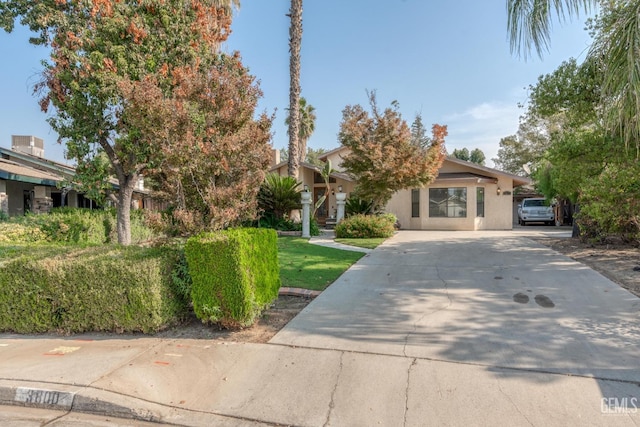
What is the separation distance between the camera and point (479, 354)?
12.8 feet

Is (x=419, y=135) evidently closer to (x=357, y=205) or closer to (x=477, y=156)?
(x=357, y=205)

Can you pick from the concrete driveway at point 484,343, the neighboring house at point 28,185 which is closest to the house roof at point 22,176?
the neighboring house at point 28,185

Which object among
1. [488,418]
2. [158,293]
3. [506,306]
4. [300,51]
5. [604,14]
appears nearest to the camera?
[488,418]

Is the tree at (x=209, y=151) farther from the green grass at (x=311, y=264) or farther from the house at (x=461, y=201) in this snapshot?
the house at (x=461, y=201)

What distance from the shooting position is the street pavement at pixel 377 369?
2990 millimetres

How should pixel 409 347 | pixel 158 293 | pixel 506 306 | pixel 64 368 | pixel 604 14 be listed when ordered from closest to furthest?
pixel 64 368 < pixel 409 347 < pixel 158 293 < pixel 506 306 < pixel 604 14

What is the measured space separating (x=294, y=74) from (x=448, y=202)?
33.6ft

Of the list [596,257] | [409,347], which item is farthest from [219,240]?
[596,257]

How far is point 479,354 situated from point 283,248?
7.80m

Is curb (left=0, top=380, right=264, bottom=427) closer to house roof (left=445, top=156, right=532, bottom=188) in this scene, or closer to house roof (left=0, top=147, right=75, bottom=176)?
house roof (left=0, top=147, right=75, bottom=176)

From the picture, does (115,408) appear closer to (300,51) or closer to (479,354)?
(479,354)

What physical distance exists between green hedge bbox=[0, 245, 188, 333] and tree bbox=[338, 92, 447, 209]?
35.3ft

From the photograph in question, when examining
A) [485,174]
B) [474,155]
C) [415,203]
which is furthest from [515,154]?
[474,155]

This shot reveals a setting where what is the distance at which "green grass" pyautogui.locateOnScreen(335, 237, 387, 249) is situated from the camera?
12.1 m
